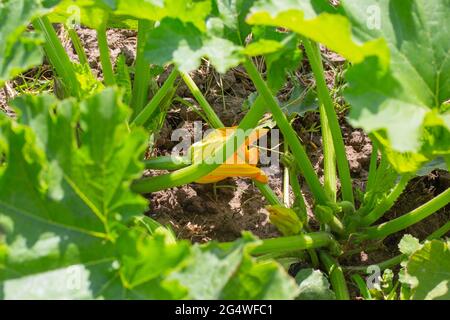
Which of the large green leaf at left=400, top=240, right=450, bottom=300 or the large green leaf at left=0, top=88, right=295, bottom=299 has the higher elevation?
the large green leaf at left=0, top=88, right=295, bottom=299

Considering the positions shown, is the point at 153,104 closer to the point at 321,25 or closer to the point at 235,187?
A: the point at 235,187

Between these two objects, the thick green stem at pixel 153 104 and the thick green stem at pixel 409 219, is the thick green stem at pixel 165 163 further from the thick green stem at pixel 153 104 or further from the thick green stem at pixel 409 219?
the thick green stem at pixel 409 219

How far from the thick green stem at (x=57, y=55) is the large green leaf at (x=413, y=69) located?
0.85 metres

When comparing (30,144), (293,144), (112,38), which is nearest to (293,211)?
(293,144)

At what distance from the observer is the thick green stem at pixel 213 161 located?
1952 mm

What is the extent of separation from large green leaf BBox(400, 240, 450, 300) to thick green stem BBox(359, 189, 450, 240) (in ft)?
0.42

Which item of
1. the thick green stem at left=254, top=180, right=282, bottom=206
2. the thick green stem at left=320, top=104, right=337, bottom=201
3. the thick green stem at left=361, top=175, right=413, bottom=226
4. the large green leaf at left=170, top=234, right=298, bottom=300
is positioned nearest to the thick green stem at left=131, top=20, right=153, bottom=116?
the thick green stem at left=254, top=180, right=282, bottom=206

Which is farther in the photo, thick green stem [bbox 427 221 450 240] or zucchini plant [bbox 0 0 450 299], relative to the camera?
thick green stem [bbox 427 221 450 240]

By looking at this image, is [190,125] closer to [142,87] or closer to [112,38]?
[142,87]

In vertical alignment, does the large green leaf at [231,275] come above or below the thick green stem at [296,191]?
above

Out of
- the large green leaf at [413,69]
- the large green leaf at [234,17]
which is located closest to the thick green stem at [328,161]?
the large green leaf at [413,69]

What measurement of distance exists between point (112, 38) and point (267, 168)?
2.79ft

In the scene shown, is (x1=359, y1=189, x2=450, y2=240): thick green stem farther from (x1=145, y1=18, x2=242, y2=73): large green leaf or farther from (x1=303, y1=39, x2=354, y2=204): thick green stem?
(x1=145, y1=18, x2=242, y2=73): large green leaf

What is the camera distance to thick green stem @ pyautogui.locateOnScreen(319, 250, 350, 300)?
205 cm
